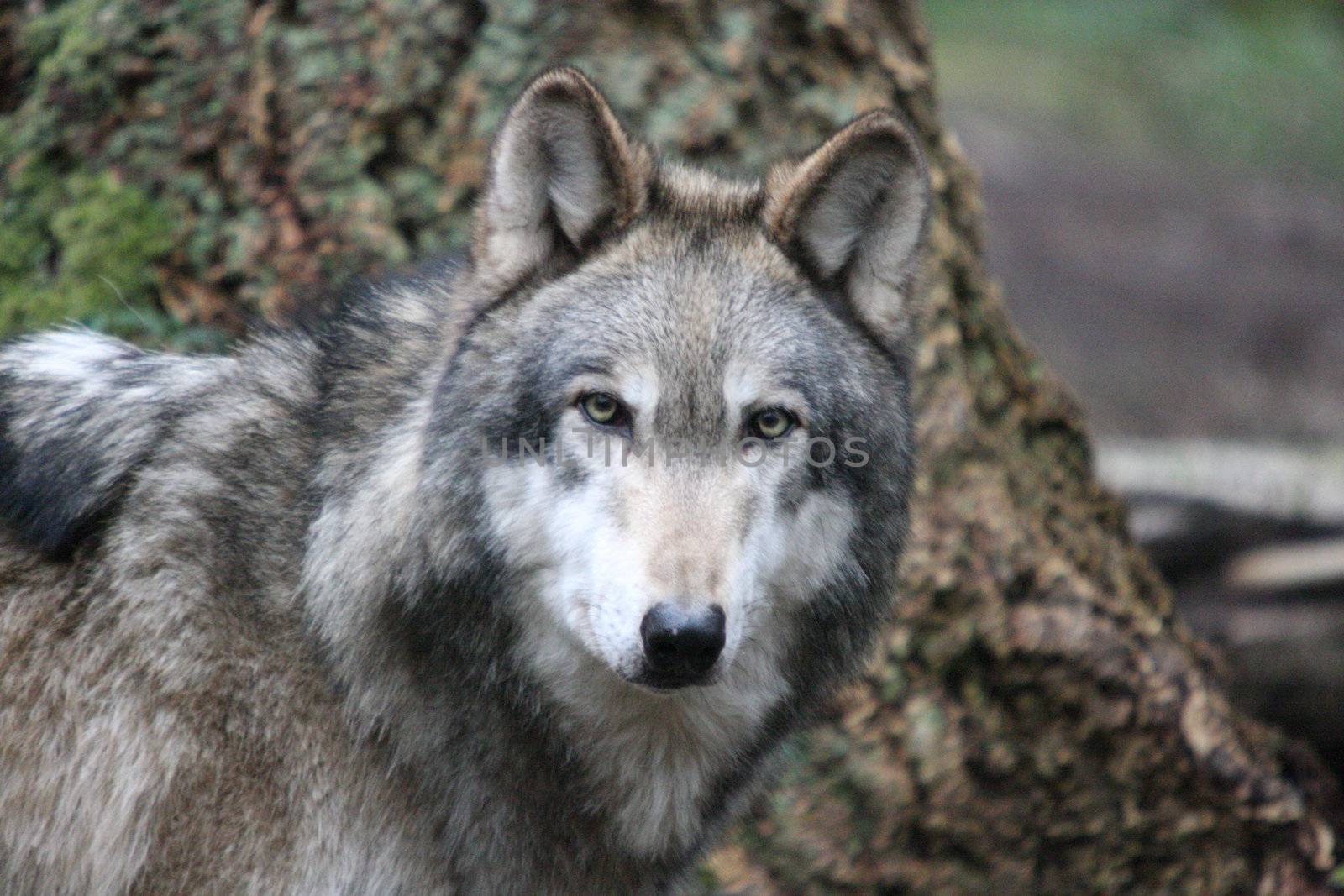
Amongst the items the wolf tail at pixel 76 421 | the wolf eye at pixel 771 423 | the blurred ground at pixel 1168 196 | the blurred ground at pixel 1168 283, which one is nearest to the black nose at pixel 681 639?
the wolf eye at pixel 771 423

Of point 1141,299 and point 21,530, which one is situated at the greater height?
point 1141,299

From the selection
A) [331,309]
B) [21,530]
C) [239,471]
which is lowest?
[21,530]

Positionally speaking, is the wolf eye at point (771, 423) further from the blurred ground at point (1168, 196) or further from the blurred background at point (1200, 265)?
the blurred ground at point (1168, 196)

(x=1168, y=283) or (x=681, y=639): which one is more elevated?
(x=1168, y=283)

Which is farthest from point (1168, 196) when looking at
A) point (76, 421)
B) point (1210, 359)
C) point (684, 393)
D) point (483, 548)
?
point (76, 421)

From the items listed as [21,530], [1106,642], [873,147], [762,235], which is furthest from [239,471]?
[1106,642]

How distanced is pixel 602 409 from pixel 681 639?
0.72 m

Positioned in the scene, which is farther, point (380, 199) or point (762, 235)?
point (380, 199)

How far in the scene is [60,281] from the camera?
5500 mm

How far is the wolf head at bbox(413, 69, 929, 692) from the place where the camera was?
3.24 metres

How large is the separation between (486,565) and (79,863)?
1.39 meters

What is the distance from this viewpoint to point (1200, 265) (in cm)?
1285

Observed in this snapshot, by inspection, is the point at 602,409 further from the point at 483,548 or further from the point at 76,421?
the point at 76,421

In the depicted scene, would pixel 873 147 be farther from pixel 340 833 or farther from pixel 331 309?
pixel 340 833
